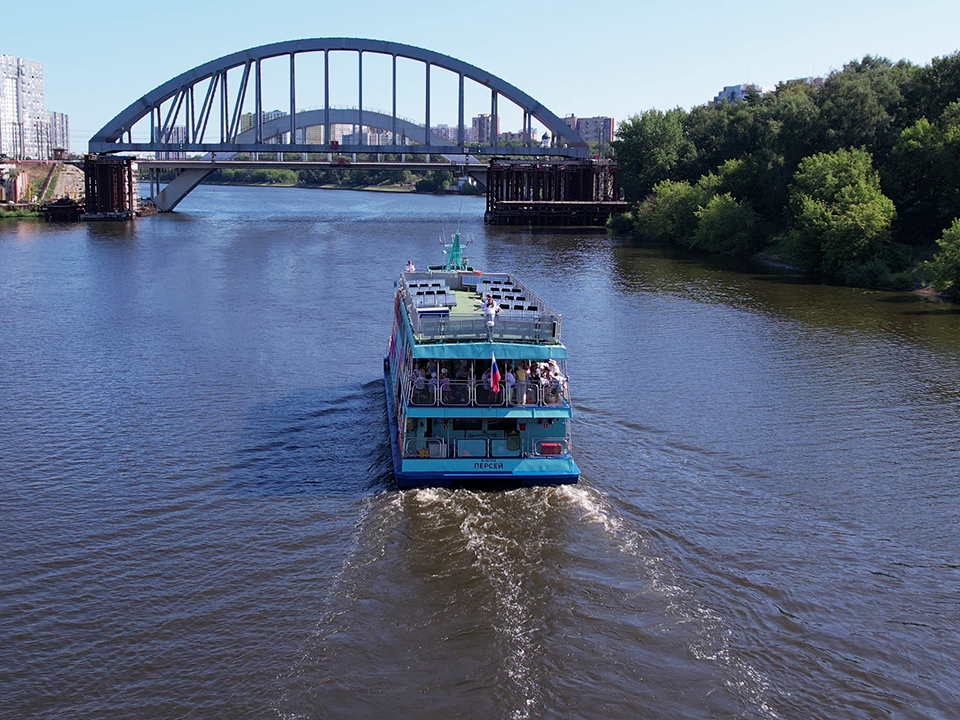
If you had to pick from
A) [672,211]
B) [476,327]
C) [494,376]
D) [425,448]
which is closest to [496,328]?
[476,327]

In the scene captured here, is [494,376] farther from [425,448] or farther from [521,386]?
[425,448]

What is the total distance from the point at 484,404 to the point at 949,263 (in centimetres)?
3370

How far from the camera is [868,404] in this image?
94.4ft

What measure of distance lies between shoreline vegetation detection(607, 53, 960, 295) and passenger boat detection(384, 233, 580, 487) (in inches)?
1281

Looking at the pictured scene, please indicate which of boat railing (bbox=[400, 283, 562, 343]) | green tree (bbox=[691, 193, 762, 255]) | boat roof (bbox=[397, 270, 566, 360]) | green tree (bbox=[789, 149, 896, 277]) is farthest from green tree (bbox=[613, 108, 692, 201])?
boat railing (bbox=[400, 283, 562, 343])

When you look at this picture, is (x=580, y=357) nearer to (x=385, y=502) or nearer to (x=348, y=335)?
(x=348, y=335)

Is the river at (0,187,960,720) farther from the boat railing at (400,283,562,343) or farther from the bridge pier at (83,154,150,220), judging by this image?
the bridge pier at (83,154,150,220)

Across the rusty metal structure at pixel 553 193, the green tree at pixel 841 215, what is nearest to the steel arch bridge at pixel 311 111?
the rusty metal structure at pixel 553 193

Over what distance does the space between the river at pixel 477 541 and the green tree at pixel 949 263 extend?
34.0 feet

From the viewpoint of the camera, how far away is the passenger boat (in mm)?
21094

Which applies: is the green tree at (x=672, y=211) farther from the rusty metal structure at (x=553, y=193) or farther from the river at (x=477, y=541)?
the river at (x=477, y=541)

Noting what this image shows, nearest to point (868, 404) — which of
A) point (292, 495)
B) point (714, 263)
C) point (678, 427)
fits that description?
point (678, 427)

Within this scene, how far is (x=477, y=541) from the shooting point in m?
19.0

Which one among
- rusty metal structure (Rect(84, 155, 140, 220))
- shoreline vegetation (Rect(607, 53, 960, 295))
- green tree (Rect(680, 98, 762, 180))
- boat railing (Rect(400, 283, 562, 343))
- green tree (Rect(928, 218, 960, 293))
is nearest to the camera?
boat railing (Rect(400, 283, 562, 343))
